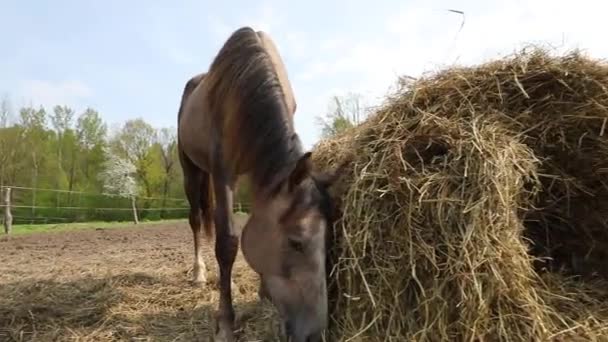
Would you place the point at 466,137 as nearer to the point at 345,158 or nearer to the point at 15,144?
the point at 345,158

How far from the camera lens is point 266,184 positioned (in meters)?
3.15

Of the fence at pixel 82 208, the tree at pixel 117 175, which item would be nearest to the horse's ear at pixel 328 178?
the fence at pixel 82 208

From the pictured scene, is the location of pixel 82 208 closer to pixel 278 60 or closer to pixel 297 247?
pixel 278 60

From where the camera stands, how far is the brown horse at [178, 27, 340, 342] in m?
2.77

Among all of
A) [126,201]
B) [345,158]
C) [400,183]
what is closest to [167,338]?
[345,158]

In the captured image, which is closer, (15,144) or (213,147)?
(213,147)

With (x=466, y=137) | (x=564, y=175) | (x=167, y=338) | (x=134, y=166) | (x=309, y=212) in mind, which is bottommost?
(x=167, y=338)

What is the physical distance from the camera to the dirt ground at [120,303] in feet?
11.9

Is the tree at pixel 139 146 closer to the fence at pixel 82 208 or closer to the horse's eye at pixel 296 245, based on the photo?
the fence at pixel 82 208

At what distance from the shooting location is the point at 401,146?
2887 mm

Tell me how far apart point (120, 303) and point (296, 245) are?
233 centimetres

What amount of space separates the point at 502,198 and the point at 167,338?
249cm

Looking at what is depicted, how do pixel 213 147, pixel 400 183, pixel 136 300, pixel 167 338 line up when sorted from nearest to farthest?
pixel 400 183 < pixel 167 338 < pixel 213 147 < pixel 136 300

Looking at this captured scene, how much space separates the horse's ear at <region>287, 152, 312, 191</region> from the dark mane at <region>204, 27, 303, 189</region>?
15 centimetres
